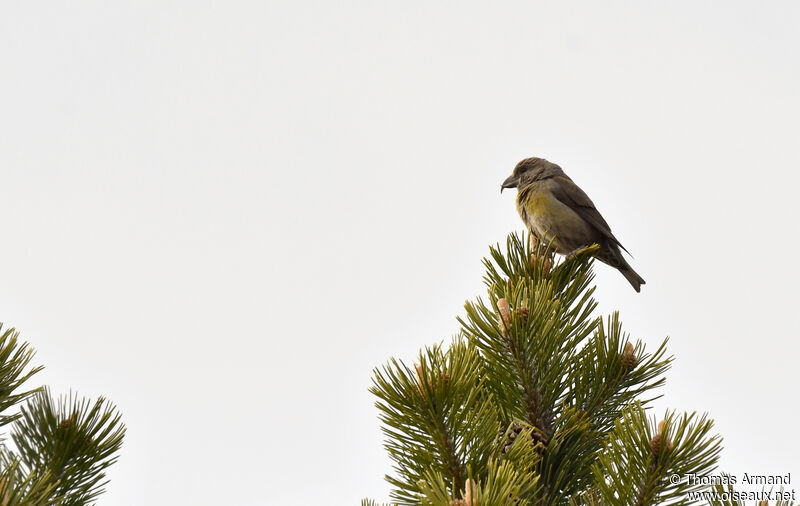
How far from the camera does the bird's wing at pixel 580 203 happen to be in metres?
7.08

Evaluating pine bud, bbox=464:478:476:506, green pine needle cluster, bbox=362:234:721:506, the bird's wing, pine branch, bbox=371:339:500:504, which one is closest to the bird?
the bird's wing

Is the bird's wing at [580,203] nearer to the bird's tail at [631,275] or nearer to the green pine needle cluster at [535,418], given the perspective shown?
the bird's tail at [631,275]

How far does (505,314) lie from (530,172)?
4.97 metres

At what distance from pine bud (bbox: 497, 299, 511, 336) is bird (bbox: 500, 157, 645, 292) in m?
3.48

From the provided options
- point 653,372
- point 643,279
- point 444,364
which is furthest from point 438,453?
point 643,279

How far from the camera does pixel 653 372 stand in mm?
3207

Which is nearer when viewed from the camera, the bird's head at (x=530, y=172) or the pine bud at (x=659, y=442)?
the pine bud at (x=659, y=442)

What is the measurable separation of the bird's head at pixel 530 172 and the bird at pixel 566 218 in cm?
1

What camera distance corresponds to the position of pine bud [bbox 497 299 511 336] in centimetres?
306

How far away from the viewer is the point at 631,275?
7012mm

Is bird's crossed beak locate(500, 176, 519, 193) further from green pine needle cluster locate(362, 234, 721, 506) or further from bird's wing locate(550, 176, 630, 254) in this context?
green pine needle cluster locate(362, 234, 721, 506)

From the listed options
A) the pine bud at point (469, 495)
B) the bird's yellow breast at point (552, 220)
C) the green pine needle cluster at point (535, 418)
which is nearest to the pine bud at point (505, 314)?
the green pine needle cluster at point (535, 418)

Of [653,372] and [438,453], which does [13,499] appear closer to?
[438,453]

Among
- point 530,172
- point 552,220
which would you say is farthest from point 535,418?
point 530,172
